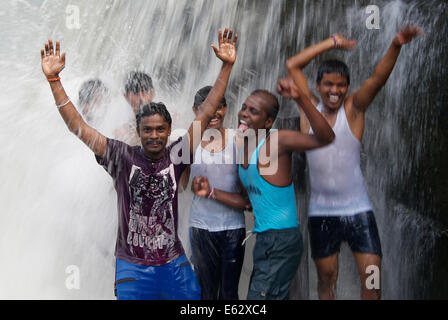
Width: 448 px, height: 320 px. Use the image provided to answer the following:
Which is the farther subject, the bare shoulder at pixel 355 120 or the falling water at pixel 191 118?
the falling water at pixel 191 118

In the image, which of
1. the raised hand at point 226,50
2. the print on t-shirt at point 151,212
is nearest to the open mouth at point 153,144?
the print on t-shirt at point 151,212

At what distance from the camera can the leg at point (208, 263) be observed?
2.98 metres

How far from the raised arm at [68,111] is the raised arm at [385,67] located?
1.39m

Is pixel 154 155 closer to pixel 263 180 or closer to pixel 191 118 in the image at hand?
pixel 263 180

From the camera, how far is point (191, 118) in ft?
12.9

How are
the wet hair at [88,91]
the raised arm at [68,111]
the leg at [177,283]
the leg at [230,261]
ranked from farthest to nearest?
the wet hair at [88,91]
the leg at [230,261]
the leg at [177,283]
the raised arm at [68,111]

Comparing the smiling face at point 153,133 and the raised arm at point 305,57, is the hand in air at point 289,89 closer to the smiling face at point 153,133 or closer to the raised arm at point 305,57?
the raised arm at point 305,57

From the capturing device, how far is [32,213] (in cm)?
410

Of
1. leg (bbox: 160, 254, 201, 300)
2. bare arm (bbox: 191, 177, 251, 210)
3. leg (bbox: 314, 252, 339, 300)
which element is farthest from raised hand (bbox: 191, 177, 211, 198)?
leg (bbox: 314, 252, 339, 300)

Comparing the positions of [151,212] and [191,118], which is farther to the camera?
[191,118]

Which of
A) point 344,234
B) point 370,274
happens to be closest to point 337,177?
point 344,234

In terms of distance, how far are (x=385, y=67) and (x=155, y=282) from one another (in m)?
1.63
